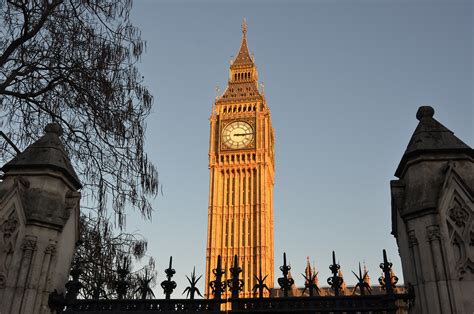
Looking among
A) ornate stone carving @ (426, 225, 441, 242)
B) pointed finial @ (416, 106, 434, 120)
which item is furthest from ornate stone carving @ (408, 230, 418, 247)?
pointed finial @ (416, 106, 434, 120)

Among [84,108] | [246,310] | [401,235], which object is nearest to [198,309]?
[246,310]

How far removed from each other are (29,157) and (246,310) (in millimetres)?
2498

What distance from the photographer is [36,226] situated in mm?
4285

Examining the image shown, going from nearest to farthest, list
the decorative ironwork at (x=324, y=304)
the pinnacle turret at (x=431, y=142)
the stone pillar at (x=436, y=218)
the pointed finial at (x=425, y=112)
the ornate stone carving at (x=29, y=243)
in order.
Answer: the stone pillar at (x=436, y=218)
the decorative ironwork at (x=324, y=304)
the ornate stone carving at (x=29, y=243)
the pinnacle turret at (x=431, y=142)
the pointed finial at (x=425, y=112)

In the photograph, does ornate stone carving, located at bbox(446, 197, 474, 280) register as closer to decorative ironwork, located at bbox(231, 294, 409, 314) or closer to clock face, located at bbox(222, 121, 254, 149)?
decorative ironwork, located at bbox(231, 294, 409, 314)

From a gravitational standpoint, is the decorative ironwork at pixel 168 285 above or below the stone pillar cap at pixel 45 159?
below

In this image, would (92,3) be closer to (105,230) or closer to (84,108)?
(84,108)

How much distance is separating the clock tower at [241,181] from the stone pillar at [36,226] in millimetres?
45240

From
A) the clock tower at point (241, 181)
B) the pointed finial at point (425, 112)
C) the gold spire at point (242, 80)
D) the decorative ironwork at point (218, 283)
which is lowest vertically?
the decorative ironwork at point (218, 283)

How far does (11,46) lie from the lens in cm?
621

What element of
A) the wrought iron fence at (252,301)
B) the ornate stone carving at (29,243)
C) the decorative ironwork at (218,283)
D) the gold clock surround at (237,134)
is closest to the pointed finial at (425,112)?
the wrought iron fence at (252,301)

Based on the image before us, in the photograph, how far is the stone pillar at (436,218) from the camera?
386cm

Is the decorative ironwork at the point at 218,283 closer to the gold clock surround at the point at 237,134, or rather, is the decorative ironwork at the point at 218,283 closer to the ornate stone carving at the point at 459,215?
the ornate stone carving at the point at 459,215

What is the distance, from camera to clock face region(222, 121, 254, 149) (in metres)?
53.5
